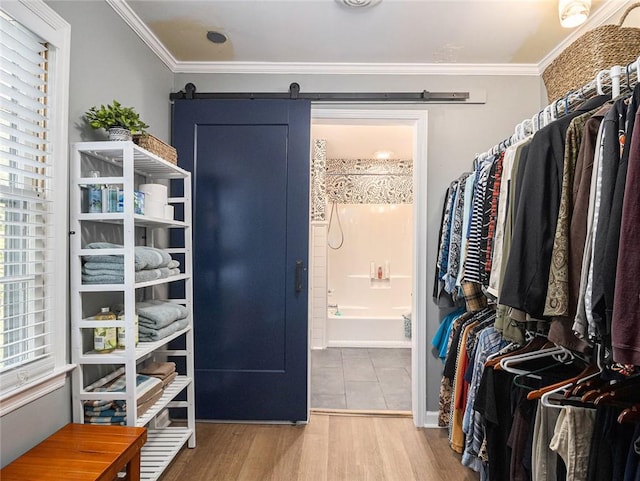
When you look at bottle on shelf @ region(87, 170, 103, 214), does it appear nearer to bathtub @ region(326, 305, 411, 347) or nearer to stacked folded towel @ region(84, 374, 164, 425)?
stacked folded towel @ region(84, 374, 164, 425)

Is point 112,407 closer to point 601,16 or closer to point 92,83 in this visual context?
point 92,83

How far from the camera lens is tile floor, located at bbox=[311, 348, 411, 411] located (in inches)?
120

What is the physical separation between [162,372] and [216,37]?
6.33 feet

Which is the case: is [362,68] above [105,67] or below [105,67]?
above

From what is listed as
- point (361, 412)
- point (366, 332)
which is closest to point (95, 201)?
point (361, 412)

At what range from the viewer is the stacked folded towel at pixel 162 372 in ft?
6.85

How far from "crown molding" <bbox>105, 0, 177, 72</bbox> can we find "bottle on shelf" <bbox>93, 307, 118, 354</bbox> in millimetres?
1498

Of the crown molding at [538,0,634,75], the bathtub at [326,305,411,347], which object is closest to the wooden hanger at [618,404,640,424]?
the crown molding at [538,0,634,75]

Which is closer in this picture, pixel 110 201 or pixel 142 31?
pixel 110 201

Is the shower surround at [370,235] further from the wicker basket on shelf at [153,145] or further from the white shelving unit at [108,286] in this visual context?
the white shelving unit at [108,286]

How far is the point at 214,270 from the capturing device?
2643mm

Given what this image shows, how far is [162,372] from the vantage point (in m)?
2.10

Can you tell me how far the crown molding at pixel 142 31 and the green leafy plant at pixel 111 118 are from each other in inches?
22.8

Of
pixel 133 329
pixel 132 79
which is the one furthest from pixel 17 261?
pixel 132 79
